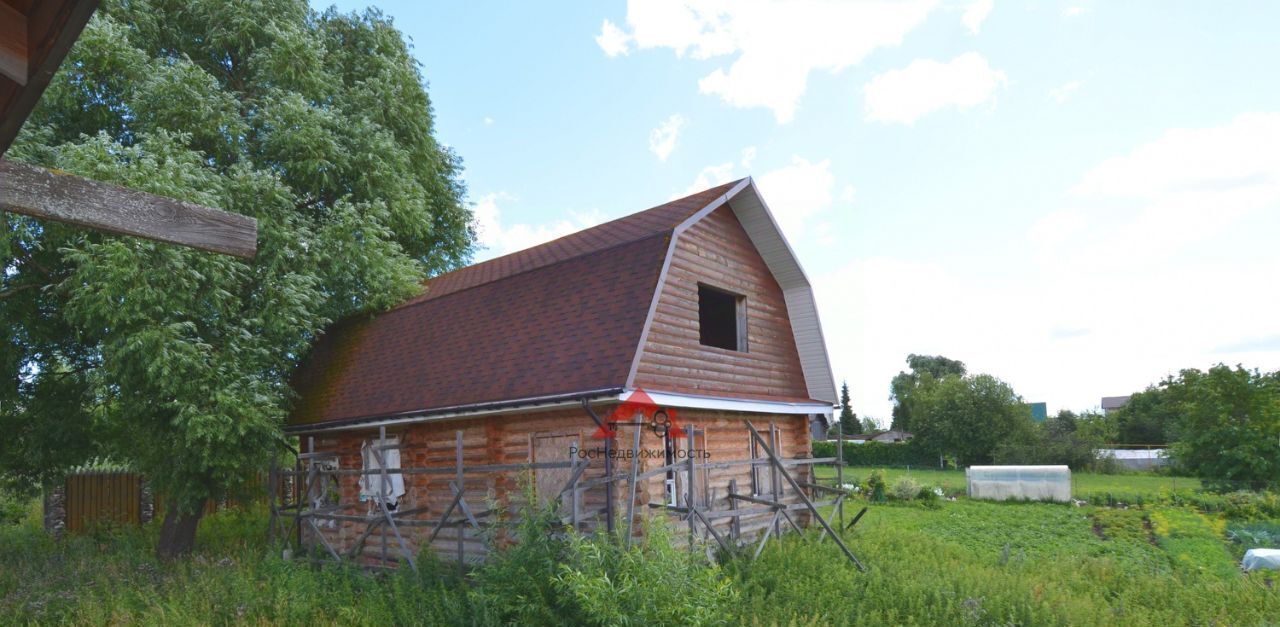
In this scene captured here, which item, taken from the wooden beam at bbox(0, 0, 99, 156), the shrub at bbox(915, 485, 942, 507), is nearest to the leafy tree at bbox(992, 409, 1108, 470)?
the shrub at bbox(915, 485, 942, 507)

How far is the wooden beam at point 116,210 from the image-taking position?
299cm

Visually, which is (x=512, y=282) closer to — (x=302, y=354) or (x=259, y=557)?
(x=302, y=354)

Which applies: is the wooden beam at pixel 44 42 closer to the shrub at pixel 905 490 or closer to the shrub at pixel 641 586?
the shrub at pixel 641 586

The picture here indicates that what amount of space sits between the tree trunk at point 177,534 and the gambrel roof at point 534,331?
3076mm

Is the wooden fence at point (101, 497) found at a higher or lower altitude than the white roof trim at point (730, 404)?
lower

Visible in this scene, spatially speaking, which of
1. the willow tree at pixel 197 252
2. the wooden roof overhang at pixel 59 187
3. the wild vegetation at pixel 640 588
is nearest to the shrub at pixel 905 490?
the wild vegetation at pixel 640 588

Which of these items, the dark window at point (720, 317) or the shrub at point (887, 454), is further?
the shrub at point (887, 454)

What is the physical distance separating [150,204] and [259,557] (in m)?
13.0

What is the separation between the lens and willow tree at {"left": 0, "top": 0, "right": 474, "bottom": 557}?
12.6 metres

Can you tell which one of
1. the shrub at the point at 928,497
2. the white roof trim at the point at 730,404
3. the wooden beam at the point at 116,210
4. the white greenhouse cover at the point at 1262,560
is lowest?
the shrub at the point at 928,497

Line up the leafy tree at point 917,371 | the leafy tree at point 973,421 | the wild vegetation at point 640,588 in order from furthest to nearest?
1. the leafy tree at point 917,371
2. the leafy tree at point 973,421
3. the wild vegetation at point 640,588

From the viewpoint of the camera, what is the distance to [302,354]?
16547 millimetres

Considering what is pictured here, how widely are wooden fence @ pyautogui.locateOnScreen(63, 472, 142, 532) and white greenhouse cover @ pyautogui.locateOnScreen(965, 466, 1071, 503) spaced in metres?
29.1

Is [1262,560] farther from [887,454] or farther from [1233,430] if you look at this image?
[887,454]
